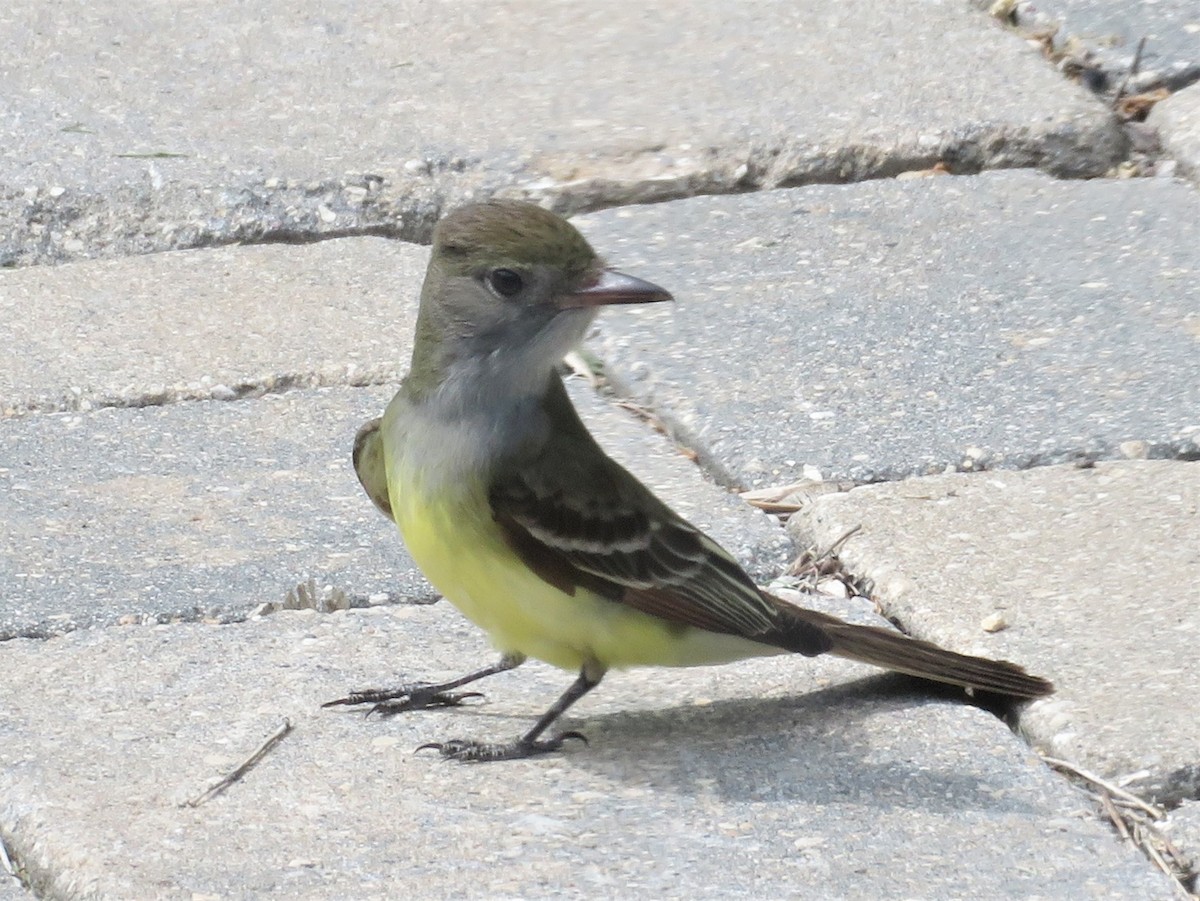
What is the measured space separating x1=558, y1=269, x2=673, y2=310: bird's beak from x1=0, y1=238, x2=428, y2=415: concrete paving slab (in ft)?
4.34

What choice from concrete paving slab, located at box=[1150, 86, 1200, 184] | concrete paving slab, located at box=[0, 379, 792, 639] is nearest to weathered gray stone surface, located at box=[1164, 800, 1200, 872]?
concrete paving slab, located at box=[0, 379, 792, 639]

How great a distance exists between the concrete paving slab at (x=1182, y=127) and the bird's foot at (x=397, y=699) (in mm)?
2885

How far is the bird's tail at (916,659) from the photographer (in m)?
3.27

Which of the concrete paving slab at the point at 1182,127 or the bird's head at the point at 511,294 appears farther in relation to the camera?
the concrete paving slab at the point at 1182,127

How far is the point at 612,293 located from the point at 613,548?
0.39 metres

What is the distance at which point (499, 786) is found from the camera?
3.10 meters

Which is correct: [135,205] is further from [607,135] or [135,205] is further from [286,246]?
[607,135]

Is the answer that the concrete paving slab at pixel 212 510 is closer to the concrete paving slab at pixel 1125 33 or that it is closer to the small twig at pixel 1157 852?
the small twig at pixel 1157 852

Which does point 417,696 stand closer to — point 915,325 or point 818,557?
point 818,557

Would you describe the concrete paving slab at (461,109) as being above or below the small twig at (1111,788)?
above

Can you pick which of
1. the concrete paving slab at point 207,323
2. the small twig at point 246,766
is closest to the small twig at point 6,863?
the small twig at point 246,766

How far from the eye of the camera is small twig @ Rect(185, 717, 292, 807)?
301 cm

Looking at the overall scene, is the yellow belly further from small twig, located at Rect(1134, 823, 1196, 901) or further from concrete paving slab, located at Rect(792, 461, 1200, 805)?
small twig, located at Rect(1134, 823, 1196, 901)

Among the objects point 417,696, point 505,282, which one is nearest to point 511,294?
point 505,282
